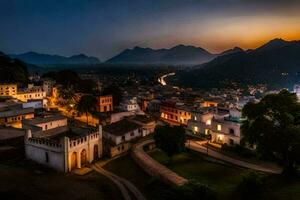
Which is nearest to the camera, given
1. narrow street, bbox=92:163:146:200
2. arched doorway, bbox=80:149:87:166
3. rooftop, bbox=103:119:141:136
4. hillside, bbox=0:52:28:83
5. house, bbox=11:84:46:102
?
narrow street, bbox=92:163:146:200

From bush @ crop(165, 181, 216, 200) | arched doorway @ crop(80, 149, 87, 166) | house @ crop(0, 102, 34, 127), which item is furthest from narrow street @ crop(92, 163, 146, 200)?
house @ crop(0, 102, 34, 127)

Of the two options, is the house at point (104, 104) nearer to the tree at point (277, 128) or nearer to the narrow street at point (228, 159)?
the narrow street at point (228, 159)

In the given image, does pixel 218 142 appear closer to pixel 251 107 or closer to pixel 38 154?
pixel 251 107

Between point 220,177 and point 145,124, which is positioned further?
point 145,124

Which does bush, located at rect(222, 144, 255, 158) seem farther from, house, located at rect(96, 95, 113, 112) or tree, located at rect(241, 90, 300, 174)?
house, located at rect(96, 95, 113, 112)

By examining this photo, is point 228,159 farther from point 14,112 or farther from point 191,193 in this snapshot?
point 14,112

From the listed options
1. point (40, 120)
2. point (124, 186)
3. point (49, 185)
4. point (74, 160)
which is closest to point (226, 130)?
point (124, 186)

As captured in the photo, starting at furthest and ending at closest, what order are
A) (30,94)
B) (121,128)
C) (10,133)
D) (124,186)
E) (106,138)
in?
1. (30,94)
2. (121,128)
3. (106,138)
4. (10,133)
5. (124,186)
